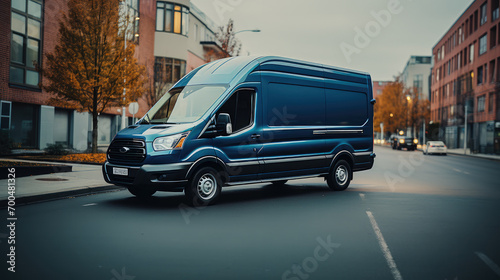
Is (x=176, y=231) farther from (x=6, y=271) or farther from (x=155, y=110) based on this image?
(x=155, y=110)

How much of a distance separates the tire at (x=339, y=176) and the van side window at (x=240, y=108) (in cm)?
313

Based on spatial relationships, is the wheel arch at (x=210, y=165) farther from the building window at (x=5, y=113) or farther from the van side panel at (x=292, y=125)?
the building window at (x=5, y=113)

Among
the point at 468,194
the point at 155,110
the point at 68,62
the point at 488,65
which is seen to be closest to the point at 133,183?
the point at 155,110

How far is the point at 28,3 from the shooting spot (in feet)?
86.3

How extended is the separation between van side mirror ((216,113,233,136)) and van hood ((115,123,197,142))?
481 millimetres

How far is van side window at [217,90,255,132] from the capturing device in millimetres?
9606

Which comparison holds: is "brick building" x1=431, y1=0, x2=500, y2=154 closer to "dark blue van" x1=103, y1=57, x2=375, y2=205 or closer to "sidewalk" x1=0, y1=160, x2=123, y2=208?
"dark blue van" x1=103, y1=57, x2=375, y2=205

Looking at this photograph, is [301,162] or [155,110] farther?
[301,162]

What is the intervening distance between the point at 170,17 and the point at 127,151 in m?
34.7

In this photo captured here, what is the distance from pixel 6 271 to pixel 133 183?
388cm

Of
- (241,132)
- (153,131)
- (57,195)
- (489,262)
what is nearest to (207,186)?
(241,132)

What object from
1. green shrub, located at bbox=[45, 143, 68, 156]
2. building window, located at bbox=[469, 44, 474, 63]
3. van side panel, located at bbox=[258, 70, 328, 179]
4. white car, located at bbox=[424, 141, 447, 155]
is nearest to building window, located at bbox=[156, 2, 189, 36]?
green shrub, located at bbox=[45, 143, 68, 156]

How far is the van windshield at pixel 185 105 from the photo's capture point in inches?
368

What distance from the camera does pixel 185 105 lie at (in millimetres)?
9688
